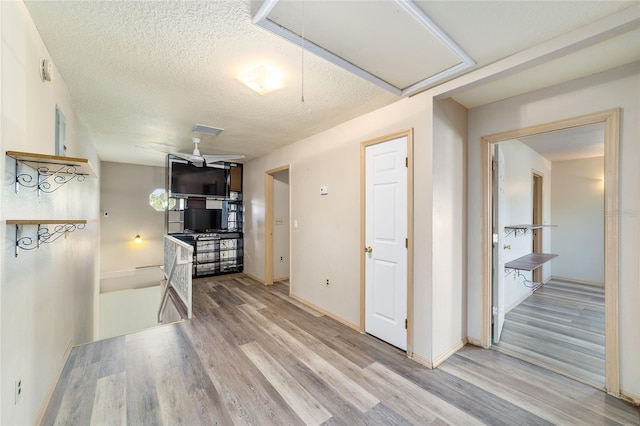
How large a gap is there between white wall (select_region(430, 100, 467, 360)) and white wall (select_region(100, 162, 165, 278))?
6513mm

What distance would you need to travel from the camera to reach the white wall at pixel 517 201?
3727 mm

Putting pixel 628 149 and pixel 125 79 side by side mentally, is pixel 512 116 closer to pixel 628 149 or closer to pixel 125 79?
pixel 628 149

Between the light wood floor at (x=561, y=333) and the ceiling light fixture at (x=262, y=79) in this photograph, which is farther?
the light wood floor at (x=561, y=333)

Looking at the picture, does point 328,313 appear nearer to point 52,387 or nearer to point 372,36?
point 52,387

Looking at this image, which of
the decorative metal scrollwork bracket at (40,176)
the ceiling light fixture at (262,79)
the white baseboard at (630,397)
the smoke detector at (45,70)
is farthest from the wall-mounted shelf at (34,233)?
the white baseboard at (630,397)

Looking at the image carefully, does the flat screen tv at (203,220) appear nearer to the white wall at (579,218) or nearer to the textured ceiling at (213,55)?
the textured ceiling at (213,55)

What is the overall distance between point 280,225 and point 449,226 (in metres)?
3.37

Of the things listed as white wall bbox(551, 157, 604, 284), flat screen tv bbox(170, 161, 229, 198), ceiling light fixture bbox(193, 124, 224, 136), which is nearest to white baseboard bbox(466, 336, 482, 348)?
ceiling light fixture bbox(193, 124, 224, 136)

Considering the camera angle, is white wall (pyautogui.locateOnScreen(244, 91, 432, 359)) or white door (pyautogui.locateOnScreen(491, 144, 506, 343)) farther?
white door (pyautogui.locateOnScreen(491, 144, 506, 343))

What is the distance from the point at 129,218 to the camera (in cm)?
622

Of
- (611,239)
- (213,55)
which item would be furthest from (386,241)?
(213,55)

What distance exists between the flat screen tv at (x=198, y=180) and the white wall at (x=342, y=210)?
4.27 feet

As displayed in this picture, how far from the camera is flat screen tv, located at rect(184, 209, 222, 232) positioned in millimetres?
5363

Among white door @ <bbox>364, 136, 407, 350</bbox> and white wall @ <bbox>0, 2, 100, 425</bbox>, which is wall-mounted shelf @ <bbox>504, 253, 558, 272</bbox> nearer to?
white door @ <bbox>364, 136, 407, 350</bbox>
